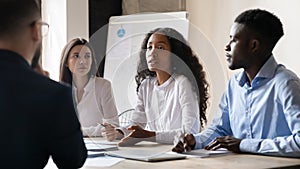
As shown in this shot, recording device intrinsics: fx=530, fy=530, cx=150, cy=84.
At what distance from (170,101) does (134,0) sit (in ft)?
6.40

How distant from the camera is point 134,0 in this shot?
4055 millimetres

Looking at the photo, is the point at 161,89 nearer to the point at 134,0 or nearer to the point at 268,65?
the point at 268,65

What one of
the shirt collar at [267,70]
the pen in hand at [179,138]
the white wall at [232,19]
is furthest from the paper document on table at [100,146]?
the white wall at [232,19]

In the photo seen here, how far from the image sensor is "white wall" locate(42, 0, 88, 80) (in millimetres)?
3760

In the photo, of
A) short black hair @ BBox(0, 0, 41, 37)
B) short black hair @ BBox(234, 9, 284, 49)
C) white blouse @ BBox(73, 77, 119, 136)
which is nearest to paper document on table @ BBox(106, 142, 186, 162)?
white blouse @ BBox(73, 77, 119, 136)

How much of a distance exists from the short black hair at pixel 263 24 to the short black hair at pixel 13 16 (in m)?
1.15

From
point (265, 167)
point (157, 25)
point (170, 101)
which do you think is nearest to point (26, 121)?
point (265, 167)

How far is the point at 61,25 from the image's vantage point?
3807 mm

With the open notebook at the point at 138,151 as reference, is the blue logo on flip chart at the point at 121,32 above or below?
above

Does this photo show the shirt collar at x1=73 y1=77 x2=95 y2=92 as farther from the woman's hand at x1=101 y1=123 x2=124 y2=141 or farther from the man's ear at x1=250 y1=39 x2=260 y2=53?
the man's ear at x1=250 y1=39 x2=260 y2=53

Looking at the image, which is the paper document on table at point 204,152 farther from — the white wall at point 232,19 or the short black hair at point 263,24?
the white wall at point 232,19

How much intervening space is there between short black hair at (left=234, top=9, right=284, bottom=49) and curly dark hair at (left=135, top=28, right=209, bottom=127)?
0.98 ft

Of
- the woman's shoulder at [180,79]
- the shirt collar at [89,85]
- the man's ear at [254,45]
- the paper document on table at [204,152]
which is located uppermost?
the man's ear at [254,45]

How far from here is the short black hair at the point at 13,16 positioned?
1.10 meters
